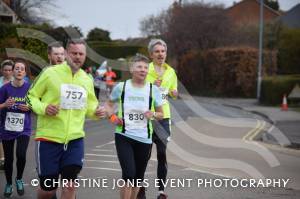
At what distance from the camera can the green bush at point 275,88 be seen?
3247 cm

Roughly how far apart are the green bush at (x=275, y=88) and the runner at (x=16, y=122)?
2584cm

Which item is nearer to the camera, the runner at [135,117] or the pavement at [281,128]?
the runner at [135,117]

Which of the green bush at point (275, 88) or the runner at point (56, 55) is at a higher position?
the runner at point (56, 55)

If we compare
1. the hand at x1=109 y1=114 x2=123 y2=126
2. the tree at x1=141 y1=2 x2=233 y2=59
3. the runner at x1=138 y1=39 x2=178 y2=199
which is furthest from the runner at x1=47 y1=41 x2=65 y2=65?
the tree at x1=141 y1=2 x2=233 y2=59

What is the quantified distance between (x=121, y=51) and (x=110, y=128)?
3736 cm

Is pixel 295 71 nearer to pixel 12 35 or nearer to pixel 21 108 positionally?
pixel 12 35

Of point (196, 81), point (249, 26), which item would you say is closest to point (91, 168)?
point (196, 81)

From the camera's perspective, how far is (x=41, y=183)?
5.77 meters

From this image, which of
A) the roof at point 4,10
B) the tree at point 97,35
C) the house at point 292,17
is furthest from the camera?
the house at point 292,17

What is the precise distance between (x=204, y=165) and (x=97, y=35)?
192ft

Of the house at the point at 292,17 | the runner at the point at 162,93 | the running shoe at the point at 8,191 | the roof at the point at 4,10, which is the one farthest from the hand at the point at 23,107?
the house at the point at 292,17

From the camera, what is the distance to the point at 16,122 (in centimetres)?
824

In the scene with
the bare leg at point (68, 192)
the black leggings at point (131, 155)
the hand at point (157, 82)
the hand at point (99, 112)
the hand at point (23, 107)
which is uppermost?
the hand at point (157, 82)

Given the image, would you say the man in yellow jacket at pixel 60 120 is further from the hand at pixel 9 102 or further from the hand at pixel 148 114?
the hand at pixel 9 102
